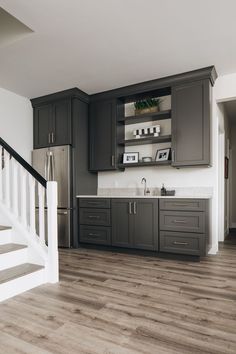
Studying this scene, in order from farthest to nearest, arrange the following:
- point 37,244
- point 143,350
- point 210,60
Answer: point 210,60 < point 37,244 < point 143,350

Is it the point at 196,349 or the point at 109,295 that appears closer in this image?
the point at 196,349

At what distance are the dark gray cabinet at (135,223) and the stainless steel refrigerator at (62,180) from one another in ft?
2.62

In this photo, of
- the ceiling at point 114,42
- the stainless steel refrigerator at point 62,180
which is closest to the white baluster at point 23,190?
the stainless steel refrigerator at point 62,180

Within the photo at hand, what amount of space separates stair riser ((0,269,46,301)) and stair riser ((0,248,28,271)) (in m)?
0.33

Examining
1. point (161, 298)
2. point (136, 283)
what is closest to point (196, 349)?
point (161, 298)

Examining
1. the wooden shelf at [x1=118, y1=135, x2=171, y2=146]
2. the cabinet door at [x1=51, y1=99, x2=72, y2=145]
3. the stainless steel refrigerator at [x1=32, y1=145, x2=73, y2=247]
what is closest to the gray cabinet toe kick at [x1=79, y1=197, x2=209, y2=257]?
the stainless steel refrigerator at [x1=32, y1=145, x2=73, y2=247]

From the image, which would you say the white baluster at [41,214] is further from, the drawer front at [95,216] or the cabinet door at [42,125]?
the cabinet door at [42,125]

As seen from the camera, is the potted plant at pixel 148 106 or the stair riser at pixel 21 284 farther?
the potted plant at pixel 148 106

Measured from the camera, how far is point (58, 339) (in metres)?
1.62

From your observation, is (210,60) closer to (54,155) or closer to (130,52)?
(130,52)

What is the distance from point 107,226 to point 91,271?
3.47ft

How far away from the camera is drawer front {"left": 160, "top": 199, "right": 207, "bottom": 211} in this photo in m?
3.34

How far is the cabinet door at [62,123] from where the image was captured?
171 inches

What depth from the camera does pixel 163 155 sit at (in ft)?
13.5
